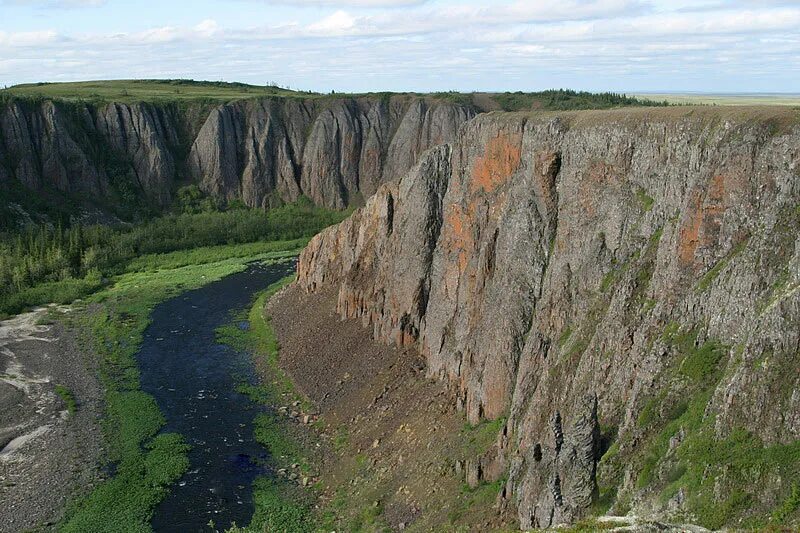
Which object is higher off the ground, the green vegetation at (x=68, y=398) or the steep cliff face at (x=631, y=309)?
the steep cliff face at (x=631, y=309)

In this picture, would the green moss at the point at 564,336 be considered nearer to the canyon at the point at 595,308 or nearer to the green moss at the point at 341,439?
the canyon at the point at 595,308

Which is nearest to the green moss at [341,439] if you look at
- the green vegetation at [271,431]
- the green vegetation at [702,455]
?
the green vegetation at [271,431]

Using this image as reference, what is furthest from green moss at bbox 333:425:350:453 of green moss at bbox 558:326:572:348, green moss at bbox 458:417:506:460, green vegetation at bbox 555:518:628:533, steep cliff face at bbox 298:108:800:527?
green vegetation at bbox 555:518:628:533

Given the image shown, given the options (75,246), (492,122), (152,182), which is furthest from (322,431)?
(152,182)

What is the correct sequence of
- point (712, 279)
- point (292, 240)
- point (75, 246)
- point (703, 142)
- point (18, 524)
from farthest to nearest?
point (292, 240) < point (75, 246) < point (18, 524) < point (703, 142) < point (712, 279)

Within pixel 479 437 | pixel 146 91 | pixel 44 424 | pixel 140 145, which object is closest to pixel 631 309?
pixel 479 437

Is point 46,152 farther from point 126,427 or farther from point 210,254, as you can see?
point 126,427

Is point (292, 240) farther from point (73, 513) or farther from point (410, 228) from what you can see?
point (73, 513)

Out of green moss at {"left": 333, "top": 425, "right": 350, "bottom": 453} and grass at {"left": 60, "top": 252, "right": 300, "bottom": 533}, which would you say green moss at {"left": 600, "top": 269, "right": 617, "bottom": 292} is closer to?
green moss at {"left": 333, "top": 425, "right": 350, "bottom": 453}
